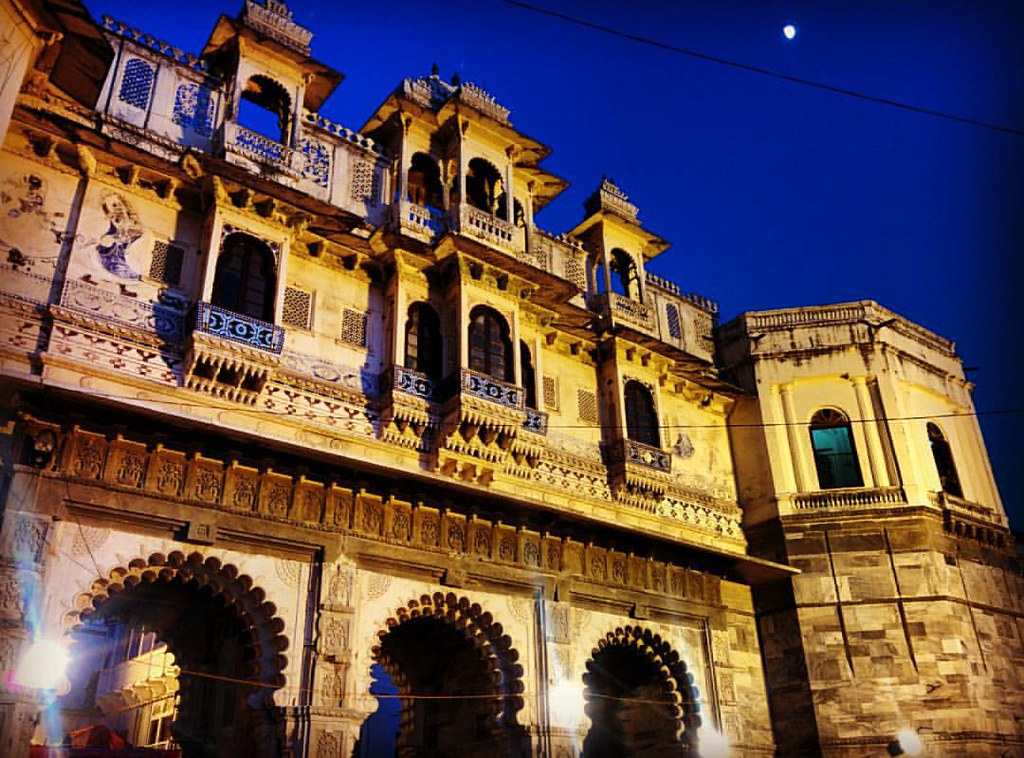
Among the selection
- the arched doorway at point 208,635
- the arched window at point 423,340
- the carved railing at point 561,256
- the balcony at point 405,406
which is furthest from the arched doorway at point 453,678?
the carved railing at point 561,256

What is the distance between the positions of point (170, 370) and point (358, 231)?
3703 millimetres

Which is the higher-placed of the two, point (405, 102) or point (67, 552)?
point (405, 102)

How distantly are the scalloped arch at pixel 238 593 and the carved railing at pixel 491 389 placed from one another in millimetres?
3909

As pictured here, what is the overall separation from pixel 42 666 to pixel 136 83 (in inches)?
296

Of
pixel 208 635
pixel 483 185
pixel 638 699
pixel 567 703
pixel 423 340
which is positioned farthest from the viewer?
pixel 483 185

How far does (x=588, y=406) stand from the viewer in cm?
1510

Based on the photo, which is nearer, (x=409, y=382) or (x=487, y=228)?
(x=409, y=382)

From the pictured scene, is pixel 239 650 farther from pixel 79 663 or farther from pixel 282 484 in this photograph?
pixel 79 663

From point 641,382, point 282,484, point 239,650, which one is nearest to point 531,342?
point 641,382

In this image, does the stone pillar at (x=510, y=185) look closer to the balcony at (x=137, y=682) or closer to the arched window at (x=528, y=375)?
the arched window at (x=528, y=375)

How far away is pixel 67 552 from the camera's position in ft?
28.9

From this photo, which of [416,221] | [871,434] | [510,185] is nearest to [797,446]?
[871,434]

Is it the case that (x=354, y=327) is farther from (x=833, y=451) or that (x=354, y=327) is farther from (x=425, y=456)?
(x=833, y=451)

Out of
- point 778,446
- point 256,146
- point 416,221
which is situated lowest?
point 778,446
